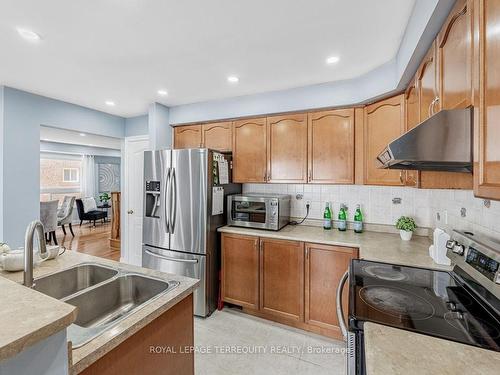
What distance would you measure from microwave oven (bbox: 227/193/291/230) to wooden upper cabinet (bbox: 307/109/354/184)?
1.46ft

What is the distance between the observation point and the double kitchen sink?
1248 millimetres

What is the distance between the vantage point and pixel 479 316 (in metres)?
1.02

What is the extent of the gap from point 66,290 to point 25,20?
5.59ft

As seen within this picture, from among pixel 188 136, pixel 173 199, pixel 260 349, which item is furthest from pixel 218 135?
pixel 260 349

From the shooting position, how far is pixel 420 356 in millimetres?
771

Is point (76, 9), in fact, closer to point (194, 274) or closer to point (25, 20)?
point (25, 20)

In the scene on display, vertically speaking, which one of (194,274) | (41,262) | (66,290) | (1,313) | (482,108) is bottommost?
(194,274)

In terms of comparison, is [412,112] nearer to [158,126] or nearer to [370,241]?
[370,241]

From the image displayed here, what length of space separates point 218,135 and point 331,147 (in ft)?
4.50

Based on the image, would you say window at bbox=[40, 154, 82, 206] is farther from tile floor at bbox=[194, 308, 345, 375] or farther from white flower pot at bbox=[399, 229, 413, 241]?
white flower pot at bbox=[399, 229, 413, 241]

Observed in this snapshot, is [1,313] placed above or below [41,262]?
above

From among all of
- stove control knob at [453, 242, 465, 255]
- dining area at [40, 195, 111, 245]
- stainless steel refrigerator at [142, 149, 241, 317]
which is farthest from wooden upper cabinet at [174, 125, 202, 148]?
stove control knob at [453, 242, 465, 255]

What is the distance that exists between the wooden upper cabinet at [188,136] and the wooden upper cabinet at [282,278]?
5.17 ft

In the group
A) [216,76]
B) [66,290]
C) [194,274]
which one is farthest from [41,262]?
[216,76]
